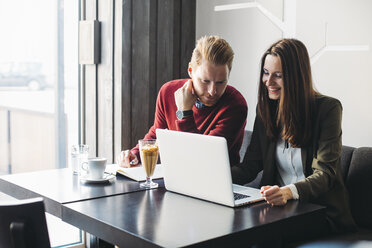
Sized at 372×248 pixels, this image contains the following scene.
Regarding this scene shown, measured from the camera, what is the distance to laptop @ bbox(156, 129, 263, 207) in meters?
1.64

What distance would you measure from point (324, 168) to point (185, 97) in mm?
747

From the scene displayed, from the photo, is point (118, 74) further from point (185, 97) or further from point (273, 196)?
point (273, 196)

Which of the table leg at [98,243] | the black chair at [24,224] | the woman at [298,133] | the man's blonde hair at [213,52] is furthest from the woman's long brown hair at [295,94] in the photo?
the black chair at [24,224]

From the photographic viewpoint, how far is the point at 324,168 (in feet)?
6.36

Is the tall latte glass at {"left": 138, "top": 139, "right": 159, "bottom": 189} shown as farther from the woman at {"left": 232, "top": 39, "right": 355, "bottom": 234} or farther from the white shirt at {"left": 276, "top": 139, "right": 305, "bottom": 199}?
the white shirt at {"left": 276, "top": 139, "right": 305, "bottom": 199}

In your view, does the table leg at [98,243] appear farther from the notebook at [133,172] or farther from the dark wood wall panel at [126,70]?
the dark wood wall panel at [126,70]

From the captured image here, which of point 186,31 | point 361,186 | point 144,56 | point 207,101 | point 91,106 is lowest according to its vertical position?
point 361,186

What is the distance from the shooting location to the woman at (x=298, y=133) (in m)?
1.96

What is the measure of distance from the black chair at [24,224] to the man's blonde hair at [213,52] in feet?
3.72

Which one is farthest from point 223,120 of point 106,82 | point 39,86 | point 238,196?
point 39,86

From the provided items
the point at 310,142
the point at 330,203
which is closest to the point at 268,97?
the point at 310,142

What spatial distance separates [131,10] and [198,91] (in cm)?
100

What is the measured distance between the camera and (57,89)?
3.14m

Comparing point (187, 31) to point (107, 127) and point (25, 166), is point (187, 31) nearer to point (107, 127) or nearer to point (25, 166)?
point (107, 127)
